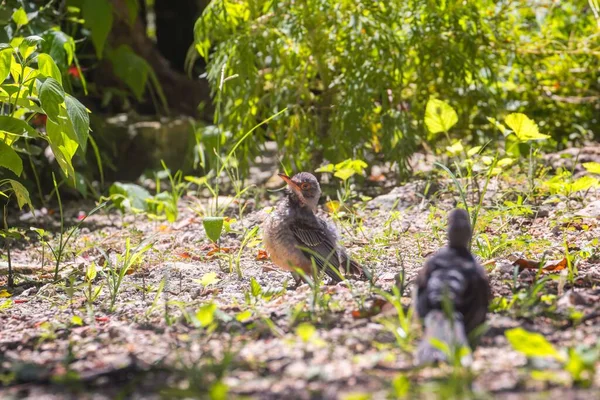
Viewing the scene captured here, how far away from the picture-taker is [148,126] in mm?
7992

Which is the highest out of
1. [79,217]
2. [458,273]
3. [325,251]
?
[458,273]

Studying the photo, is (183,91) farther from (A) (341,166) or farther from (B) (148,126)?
(A) (341,166)

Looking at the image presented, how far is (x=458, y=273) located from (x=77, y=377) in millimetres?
1268

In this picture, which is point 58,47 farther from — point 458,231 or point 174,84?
point 174,84

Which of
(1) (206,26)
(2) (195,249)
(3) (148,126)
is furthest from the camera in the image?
(3) (148,126)

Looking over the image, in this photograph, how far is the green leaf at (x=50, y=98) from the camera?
11.7 feet

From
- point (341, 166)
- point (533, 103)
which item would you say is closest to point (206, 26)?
point (341, 166)

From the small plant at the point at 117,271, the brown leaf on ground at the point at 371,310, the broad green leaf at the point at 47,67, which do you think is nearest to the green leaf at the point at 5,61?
the broad green leaf at the point at 47,67

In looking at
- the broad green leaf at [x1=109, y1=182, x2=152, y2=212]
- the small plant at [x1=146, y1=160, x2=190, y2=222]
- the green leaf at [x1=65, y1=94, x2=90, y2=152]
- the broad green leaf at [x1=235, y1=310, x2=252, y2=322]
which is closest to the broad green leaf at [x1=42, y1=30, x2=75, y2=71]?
the small plant at [x1=146, y1=160, x2=190, y2=222]

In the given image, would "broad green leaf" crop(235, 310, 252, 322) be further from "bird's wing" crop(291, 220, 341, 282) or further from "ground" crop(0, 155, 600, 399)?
"bird's wing" crop(291, 220, 341, 282)

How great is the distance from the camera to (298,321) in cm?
312

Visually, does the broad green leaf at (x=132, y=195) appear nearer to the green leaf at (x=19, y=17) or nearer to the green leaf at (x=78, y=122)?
the green leaf at (x=19, y=17)

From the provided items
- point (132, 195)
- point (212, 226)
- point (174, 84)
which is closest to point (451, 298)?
point (212, 226)

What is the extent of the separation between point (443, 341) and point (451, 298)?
23 centimetres
